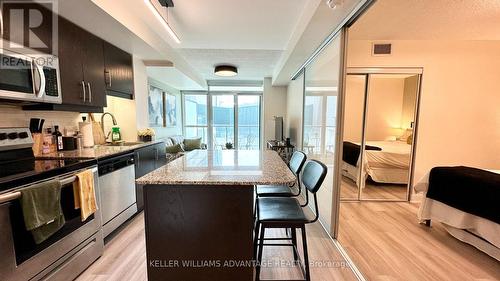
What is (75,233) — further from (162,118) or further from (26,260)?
(162,118)

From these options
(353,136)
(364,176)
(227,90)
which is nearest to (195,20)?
(353,136)

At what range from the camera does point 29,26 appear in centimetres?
168

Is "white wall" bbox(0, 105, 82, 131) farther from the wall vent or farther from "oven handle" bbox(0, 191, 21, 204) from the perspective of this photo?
the wall vent

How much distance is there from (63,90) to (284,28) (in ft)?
8.60

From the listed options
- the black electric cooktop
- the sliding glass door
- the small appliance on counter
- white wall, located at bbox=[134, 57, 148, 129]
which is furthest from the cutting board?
the sliding glass door

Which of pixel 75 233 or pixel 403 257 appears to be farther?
pixel 403 257

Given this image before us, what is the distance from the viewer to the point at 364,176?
138 inches

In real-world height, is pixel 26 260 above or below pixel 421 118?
below

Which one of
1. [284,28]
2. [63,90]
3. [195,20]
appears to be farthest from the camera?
[284,28]

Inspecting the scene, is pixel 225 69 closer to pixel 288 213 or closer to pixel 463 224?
pixel 288 213

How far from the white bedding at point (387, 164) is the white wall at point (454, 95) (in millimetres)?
214

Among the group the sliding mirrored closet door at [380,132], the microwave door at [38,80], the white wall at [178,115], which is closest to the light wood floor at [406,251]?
the sliding mirrored closet door at [380,132]

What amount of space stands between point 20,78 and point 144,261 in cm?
182

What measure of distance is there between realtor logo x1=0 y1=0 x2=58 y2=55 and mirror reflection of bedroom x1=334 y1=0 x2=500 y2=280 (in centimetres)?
282
